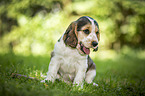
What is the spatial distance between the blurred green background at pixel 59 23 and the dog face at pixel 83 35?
3.97 m

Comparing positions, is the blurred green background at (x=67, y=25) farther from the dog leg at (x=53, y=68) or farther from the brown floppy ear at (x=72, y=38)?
the brown floppy ear at (x=72, y=38)

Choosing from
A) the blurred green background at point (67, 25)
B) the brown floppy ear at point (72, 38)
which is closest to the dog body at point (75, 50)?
the brown floppy ear at point (72, 38)

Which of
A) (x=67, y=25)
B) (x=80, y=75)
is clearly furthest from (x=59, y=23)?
(x=80, y=75)

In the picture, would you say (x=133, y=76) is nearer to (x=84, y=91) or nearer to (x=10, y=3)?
(x=84, y=91)

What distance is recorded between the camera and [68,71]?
10.3 ft

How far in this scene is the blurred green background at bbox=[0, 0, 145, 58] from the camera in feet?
26.6

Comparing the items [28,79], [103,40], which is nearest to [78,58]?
[28,79]

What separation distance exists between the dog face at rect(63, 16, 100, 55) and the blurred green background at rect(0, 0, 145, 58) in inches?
156

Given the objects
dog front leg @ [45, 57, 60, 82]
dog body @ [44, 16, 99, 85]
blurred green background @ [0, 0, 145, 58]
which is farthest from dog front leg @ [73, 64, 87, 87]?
blurred green background @ [0, 0, 145, 58]

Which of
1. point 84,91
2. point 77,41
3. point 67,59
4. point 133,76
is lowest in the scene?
point 133,76

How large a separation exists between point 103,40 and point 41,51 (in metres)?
3.67

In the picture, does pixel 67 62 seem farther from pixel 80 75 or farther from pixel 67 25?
pixel 67 25

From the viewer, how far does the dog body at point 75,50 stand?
2.78m

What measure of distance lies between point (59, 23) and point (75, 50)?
5.55 m
